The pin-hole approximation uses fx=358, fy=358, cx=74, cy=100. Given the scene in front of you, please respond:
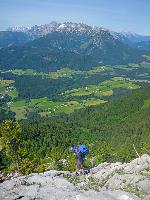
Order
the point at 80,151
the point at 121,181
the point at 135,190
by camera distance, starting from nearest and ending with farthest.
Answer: the point at 135,190 → the point at 121,181 → the point at 80,151

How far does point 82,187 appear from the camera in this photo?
40.8 meters

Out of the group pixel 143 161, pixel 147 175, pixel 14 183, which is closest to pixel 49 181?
pixel 14 183

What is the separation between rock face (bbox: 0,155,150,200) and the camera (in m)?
36.2

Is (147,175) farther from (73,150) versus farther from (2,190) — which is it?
→ (2,190)

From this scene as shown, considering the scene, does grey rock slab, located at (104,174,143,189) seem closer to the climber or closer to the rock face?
the rock face

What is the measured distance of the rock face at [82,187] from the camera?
119 ft

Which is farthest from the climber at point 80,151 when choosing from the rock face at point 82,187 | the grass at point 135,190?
the grass at point 135,190

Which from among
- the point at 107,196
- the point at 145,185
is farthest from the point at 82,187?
the point at 145,185

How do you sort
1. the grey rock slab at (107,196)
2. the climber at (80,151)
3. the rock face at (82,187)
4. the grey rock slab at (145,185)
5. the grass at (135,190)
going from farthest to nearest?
the climber at (80,151)
the grey rock slab at (145,185)
the grass at (135,190)
the rock face at (82,187)
the grey rock slab at (107,196)

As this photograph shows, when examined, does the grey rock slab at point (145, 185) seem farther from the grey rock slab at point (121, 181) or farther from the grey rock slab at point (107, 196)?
the grey rock slab at point (107, 196)

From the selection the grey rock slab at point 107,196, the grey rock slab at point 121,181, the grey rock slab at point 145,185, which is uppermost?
the grey rock slab at point 107,196

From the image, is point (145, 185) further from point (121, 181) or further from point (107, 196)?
point (107, 196)

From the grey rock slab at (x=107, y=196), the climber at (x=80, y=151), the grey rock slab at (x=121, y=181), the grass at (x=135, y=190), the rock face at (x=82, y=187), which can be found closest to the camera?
the grey rock slab at (x=107, y=196)

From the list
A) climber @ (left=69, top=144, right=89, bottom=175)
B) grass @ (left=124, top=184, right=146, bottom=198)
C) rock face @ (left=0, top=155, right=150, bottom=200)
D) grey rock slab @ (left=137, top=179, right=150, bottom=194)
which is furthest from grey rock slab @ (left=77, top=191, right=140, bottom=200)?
climber @ (left=69, top=144, right=89, bottom=175)
